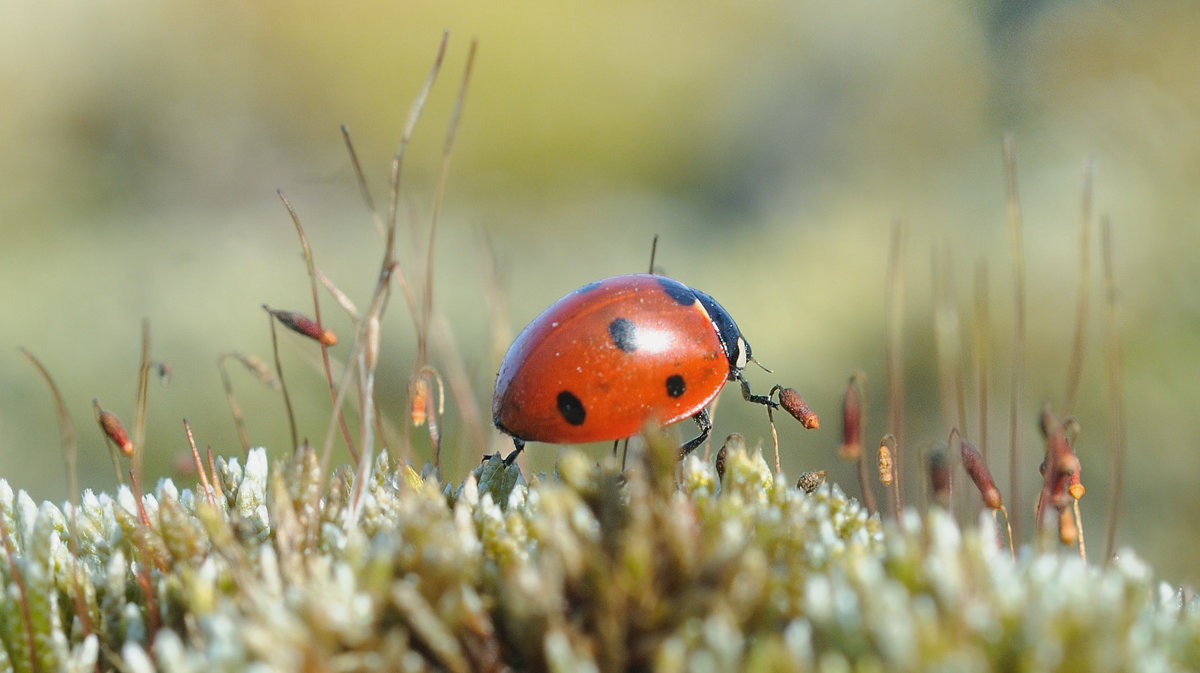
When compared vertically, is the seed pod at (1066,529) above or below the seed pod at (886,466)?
below

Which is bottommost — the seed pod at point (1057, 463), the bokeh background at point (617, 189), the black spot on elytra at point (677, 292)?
the seed pod at point (1057, 463)

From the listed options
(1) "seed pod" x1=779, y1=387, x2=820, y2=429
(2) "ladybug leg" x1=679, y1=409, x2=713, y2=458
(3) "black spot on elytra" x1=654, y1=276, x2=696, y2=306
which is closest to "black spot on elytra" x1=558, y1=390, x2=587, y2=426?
(2) "ladybug leg" x1=679, y1=409, x2=713, y2=458

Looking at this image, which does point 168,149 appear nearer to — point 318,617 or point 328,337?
point 328,337

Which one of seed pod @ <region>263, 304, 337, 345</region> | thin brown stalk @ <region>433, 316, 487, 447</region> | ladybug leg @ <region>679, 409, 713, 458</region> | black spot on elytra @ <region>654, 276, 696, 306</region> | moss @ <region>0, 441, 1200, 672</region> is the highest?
black spot on elytra @ <region>654, 276, 696, 306</region>

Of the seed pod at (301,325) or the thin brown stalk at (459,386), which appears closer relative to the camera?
the seed pod at (301,325)

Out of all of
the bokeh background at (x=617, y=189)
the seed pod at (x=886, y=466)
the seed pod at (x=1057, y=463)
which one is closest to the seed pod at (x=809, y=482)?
the seed pod at (x=886, y=466)

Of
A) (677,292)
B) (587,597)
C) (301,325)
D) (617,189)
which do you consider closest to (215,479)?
(301,325)

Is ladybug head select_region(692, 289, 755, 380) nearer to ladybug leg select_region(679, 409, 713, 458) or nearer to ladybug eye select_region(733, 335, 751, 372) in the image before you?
ladybug eye select_region(733, 335, 751, 372)

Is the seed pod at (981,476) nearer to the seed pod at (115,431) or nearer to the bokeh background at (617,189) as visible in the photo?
the bokeh background at (617,189)
